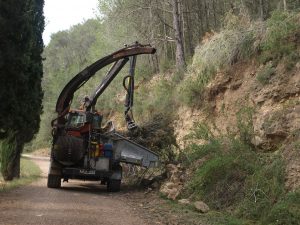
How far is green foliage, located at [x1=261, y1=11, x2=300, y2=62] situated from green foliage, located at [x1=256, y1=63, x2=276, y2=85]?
0.37 meters

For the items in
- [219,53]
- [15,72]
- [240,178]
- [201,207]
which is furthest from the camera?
[219,53]

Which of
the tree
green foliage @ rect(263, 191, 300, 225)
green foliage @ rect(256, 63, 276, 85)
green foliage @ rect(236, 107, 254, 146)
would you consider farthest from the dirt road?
green foliage @ rect(256, 63, 276, 85)

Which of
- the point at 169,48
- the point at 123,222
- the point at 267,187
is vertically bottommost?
the point at 123,222

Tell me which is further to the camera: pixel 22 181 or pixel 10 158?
pixel 22 181

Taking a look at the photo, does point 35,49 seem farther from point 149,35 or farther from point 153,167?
point 149,35

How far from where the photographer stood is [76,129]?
17188mm

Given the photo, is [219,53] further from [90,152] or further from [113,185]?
[113,185]

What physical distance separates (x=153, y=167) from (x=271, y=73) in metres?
5.51

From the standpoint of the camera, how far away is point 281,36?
15.0 m

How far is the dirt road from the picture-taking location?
32.4 ft

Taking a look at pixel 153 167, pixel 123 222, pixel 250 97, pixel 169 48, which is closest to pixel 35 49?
pixel 153 167

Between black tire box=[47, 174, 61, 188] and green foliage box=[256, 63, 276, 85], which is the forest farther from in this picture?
black tire box=[47, 174, 61, 188]

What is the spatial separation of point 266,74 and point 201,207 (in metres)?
5.73

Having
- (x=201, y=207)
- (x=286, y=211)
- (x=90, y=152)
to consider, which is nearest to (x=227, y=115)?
(x=90, y=152)
